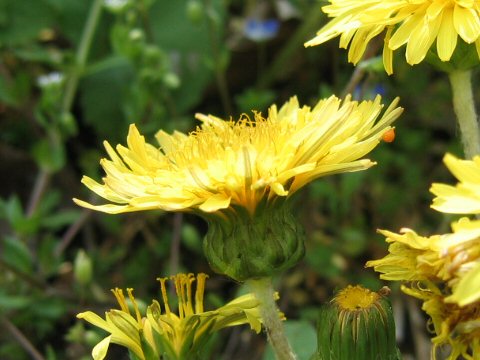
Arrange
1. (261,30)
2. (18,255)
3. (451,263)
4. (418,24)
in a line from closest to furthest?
(451,263)
(418,24)
(18,255)
(261,30)

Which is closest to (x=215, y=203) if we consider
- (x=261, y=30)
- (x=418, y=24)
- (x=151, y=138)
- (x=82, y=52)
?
(x=418, y=24)

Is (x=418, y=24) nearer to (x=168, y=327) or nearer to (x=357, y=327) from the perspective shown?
(x=357, y=327)

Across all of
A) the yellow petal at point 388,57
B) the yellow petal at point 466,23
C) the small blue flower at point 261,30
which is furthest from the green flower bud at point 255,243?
the small blue flower at point 261,30

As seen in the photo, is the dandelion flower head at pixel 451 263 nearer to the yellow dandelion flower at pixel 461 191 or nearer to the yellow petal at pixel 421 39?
the yellow dandelion flower at pixel 461 191

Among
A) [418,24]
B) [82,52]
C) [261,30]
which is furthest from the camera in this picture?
[261,30]

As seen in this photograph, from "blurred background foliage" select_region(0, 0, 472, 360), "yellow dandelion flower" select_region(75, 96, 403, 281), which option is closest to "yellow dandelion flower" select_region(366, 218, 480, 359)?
"yellow dandelion flower" select_region(75, 96, 403, 281)
